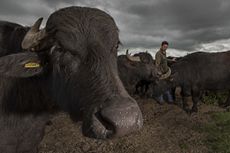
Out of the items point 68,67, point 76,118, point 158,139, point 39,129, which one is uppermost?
point 68,67

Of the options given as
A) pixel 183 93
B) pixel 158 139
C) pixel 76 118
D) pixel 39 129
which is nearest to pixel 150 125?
pixel 158 139

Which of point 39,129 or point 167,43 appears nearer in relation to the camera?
point 39,129

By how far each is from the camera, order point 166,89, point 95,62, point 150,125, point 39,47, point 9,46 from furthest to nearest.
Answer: point 166,89 → point 150,125 → point 9,46 → point 39,47 → point 95,62

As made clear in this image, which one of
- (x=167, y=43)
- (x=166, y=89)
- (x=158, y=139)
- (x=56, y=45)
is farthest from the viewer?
(x=166, y=89)

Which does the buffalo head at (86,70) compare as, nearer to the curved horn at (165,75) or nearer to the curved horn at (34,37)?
the curved horn at (34,37)

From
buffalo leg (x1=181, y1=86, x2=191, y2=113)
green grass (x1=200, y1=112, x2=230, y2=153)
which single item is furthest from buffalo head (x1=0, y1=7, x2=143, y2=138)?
buffalo leg (x1=181, y1=86, x2=191, y2=113)

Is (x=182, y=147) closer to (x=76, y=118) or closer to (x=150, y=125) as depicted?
(x=150, y=125)

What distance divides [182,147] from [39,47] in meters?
4.74

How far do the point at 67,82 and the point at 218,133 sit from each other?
5.88m

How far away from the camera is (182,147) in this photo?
7.16 m

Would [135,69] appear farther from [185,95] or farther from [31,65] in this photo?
[31,65]

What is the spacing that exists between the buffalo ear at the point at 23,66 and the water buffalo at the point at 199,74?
10.1 metres

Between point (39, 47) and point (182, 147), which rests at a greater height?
point (39, 47)

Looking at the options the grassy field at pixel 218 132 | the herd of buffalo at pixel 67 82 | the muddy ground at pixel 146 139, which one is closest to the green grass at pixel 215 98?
the grassy field at pixel 218 132
